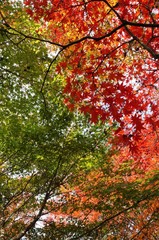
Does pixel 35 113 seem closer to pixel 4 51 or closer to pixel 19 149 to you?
pixel 19 149

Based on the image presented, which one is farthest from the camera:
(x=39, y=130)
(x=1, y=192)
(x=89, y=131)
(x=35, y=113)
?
(x=1, y=192)

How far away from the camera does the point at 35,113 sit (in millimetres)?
6621

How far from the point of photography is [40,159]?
659cm

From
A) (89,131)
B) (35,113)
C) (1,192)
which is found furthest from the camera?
(1,192)

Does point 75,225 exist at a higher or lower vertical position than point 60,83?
lower

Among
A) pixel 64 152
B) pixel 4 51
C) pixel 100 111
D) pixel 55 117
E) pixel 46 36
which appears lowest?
pixel 100 111

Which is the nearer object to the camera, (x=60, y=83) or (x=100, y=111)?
(x=100, y=111)

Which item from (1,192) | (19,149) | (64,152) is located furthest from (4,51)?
(1,192)

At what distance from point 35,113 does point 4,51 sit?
1.90 m

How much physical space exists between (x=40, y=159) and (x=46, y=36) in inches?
158

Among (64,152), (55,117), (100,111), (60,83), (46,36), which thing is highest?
(46,36)

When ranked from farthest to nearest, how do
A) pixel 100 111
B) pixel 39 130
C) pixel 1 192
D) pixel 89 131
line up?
pixel 1 192 < pixel 89 131 < pixel 39 130 < pixel 100 111

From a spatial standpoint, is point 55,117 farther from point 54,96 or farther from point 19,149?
point 19,149

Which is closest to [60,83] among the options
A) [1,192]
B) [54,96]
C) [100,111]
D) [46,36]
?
[54,96]
